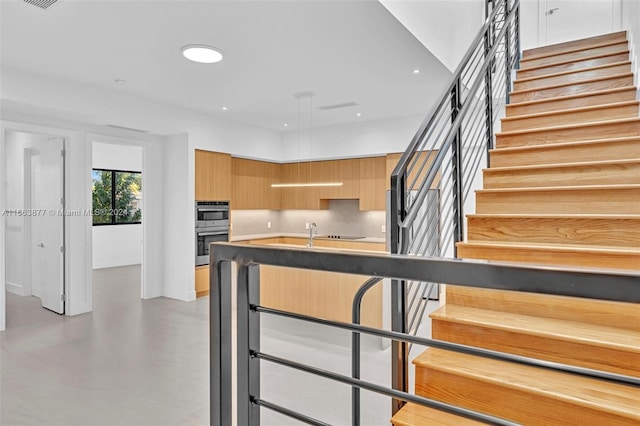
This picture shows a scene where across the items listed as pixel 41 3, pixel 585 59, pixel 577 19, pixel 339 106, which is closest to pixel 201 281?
pixel 339 106

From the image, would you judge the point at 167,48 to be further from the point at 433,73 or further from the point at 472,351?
the point at 472,351

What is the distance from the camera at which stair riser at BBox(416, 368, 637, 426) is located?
140 centimetres

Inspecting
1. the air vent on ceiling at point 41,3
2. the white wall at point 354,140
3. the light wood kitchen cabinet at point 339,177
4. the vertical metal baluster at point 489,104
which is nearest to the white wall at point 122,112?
the white wall at point 354,140

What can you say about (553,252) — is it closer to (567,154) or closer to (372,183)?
(567,154)

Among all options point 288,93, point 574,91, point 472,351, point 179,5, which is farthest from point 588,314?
point 288,93

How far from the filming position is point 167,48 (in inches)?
145

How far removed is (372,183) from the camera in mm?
6949

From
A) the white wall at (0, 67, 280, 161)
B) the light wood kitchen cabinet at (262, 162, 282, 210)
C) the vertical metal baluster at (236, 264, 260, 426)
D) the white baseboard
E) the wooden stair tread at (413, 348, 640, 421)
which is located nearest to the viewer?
the vertical metal baluster at (236, 264, 260, 426)

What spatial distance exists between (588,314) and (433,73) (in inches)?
128

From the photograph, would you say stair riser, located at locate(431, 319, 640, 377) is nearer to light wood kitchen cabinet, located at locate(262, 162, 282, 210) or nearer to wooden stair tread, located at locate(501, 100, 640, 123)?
wooden stair tread, located at locate(501, 100, 640, 123)

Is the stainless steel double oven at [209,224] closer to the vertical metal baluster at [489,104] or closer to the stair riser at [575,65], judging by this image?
the vertical metal baluster at [489,104]

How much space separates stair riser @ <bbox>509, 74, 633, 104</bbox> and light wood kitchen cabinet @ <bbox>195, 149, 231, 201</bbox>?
451 cm

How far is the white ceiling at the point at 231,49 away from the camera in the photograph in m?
3.02

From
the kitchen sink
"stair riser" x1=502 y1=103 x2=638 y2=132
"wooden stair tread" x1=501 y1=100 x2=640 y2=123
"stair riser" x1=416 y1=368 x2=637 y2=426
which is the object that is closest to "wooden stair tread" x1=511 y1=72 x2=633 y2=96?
"wooden stair tread" x1=501 y1=100 x2=640 y2=123
